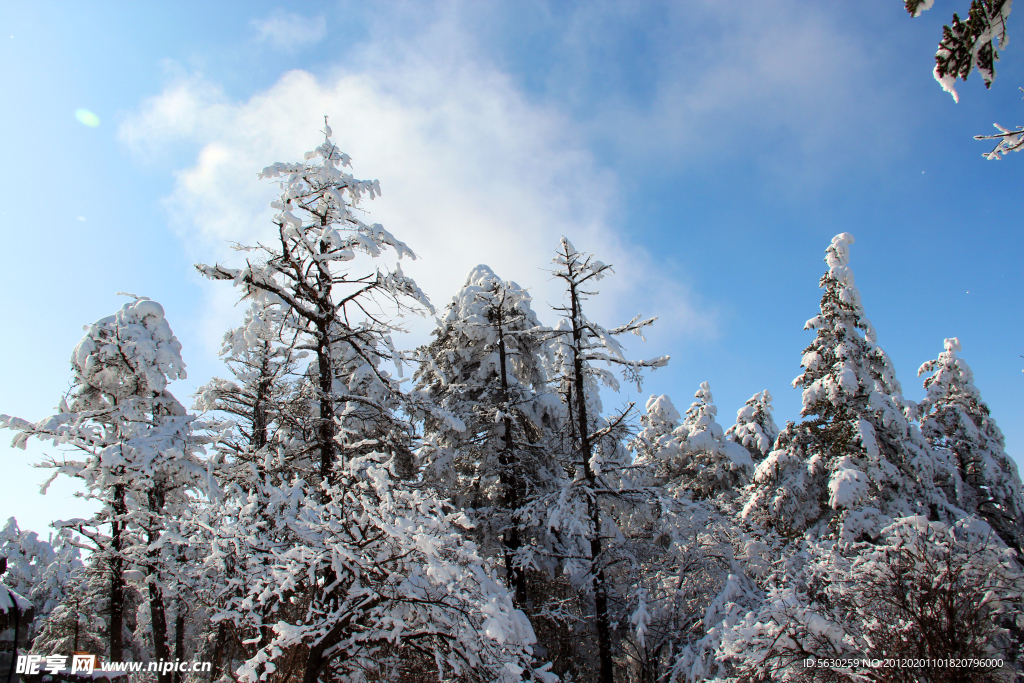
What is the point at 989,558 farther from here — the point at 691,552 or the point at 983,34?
the point at 983,34

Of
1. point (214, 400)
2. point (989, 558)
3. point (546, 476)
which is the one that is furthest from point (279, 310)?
point (989, 558)

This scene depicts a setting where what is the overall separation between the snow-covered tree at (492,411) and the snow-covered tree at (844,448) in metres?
8.71

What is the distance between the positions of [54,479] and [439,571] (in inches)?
301

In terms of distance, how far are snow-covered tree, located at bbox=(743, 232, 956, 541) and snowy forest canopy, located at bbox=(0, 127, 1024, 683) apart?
89 millimetres

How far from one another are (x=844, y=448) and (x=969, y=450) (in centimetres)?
626

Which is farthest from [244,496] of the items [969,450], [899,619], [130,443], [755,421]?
[755,421]

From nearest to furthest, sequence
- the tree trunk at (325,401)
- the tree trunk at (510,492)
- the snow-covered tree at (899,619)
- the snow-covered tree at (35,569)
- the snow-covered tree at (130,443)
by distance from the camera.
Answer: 1. the snow-covered tree at (130,443)
2. the snow-covered tree at (899,619)
3. the tree trunk at (325,401)
4. the tree trunk at (510,492)
5. the snow-covered tree at (35,569)

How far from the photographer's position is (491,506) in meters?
14.6

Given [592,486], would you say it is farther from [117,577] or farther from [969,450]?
[969,450]

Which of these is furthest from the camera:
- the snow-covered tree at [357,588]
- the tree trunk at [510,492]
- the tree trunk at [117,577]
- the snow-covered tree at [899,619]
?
the tree trunk at [510,492]

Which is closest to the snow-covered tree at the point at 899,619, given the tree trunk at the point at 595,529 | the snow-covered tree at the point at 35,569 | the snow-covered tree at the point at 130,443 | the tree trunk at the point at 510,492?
the tree trunk at the point at 595,529

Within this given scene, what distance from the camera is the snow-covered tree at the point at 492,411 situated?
14.1 m

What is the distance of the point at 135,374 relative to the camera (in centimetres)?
1284

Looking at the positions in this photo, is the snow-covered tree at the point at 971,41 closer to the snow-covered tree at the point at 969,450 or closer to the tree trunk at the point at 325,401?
the tree trunk at the point at 325,401
